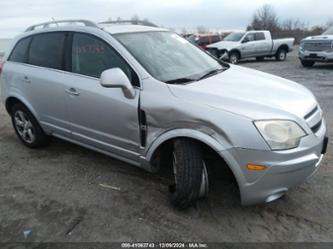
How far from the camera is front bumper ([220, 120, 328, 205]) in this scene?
2699 mm

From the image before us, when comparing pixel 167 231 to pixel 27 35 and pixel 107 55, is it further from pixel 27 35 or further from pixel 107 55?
pixel 27 35

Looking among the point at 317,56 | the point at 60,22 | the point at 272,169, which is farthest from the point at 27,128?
the point at 317,56

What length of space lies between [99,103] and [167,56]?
0.89 m

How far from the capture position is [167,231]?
9.74ft

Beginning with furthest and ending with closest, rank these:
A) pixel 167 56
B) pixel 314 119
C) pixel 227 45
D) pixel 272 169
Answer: pixel 227 45, pixel 167 56, pixel 314 119, pixel 272 169

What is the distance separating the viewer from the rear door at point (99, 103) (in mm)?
3391

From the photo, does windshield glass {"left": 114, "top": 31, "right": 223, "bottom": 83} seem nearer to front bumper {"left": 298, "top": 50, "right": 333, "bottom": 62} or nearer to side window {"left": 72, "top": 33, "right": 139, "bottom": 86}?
side window {"left": 72, "top": 33, "right": 139, "bottom": 86}

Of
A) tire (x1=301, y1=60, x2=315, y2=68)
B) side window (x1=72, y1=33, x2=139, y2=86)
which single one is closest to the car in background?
tire (x1=301, y1=60, x2=315, y2=68)

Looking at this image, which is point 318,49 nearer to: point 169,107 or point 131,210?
point 169,107

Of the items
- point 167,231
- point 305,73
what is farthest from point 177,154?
point 305,73

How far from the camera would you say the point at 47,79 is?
4.19m

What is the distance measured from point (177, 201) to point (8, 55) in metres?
3.48

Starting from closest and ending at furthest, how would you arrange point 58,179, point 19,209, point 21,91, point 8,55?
1. point 19,209
2. point 58,179
3. point 21,91
4. point 8,55

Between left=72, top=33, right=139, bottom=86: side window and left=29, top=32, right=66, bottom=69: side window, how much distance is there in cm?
27
